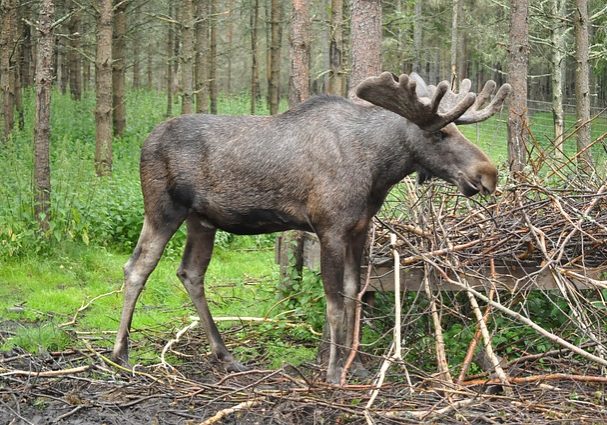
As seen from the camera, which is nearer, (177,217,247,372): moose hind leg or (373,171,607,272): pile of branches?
Answer: (373,171,607,272): pile of branches

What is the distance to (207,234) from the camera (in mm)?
7676

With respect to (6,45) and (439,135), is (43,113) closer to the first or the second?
(439,135)

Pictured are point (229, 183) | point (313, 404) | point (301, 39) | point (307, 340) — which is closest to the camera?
point (313, 404)

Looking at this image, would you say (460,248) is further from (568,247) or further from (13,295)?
(13,295)

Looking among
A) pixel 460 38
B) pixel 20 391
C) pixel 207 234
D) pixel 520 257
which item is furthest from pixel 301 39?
pixel 460 38

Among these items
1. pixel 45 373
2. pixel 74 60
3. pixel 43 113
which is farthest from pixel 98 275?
pixel 74 60

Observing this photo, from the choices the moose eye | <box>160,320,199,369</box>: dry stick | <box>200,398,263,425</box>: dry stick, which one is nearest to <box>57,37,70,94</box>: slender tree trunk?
<box>160,320,199,369</box>: dry stick

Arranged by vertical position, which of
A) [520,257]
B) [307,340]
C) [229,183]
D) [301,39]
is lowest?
[307,340]

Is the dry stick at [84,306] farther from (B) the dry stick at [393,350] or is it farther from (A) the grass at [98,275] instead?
(B) the dry stick at [393,350]

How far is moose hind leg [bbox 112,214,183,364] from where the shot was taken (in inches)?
285

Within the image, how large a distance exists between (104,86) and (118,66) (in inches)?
199

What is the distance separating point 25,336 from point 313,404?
10.1 ft

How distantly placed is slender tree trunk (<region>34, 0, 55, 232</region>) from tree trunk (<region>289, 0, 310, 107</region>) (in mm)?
3499

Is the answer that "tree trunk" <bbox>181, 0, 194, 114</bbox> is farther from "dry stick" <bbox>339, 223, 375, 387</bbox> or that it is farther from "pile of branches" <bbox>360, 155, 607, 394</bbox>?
"dry stick" <bbox>339, 223, 375, 387</bbox>
